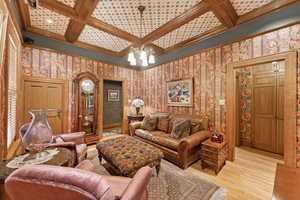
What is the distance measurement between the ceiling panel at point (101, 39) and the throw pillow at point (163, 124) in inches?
98.3

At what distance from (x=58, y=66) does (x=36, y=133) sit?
9.37ft

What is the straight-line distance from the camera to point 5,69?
1604 mm

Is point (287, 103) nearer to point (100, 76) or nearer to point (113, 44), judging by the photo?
point (113, 44)

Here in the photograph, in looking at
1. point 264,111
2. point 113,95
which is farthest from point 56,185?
point 113,95

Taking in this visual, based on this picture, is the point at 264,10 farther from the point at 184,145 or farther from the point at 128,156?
the point at 128,156

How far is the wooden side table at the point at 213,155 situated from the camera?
2271 millimetres

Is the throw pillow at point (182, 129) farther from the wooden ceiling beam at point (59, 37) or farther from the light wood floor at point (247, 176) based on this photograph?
the wooden ceiling beam at point (59, 37)

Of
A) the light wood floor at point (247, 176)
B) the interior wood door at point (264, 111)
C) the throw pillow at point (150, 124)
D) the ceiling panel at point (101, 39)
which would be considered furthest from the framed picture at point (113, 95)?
the interior wood door at point (264, 111)

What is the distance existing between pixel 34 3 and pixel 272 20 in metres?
3.68

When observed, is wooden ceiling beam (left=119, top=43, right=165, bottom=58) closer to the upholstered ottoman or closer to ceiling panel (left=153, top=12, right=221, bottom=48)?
ceiling panel (left=153, top=12, right=221, bottom=48)

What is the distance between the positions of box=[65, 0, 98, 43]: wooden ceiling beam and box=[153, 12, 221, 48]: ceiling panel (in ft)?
6.06

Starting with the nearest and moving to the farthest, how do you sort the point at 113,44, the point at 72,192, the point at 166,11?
the point at 72,192 < the point at 166,11 < the point at 113,44

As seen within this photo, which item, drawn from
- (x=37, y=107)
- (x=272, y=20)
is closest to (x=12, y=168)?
(x=37, y=107)

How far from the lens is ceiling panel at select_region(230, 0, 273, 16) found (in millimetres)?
→ 2128
